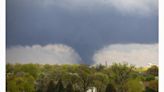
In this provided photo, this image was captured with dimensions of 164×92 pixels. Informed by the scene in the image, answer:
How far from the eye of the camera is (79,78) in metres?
1.34

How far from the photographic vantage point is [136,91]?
131cm

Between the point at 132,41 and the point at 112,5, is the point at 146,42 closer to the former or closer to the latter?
the point at 132,41

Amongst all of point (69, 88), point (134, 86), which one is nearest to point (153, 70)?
point (134, 86)

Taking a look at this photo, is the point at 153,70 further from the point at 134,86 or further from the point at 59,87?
the point at 59,87

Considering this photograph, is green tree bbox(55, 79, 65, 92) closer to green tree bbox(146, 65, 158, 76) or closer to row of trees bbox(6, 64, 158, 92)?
row of trees bbox(6, 64, 158, 92)

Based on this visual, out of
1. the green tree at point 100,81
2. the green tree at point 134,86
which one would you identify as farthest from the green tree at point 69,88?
the green tree at point 134,86

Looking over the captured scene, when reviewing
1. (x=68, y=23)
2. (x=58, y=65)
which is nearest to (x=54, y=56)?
(x=58, y=65)

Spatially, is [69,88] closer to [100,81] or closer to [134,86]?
[100,81]

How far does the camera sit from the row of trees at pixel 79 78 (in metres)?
1.30

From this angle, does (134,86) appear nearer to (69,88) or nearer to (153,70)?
(153,70)

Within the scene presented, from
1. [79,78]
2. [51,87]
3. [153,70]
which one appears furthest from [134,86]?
[51,87]

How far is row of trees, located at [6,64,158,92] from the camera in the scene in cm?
130

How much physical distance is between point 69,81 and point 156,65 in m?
0.38

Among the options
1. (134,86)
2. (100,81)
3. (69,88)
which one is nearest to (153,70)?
(134,86)
